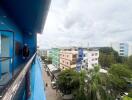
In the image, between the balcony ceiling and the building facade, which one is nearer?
the balcony ceiling

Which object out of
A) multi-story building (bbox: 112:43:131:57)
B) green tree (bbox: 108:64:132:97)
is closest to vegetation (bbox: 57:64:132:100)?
green tree (bbox: 108:64:132:97)

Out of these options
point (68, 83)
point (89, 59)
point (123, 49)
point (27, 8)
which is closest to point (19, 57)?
point (27, 8)

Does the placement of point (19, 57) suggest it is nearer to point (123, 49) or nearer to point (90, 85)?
point (90, 85)

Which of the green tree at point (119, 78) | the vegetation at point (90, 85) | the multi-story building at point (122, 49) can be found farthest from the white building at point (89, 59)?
the multi-story building at point (122, 49)

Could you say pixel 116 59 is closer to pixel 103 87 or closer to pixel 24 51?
pixel 103 87

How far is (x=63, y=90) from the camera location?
13.2m

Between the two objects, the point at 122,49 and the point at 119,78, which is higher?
the point at 122,49

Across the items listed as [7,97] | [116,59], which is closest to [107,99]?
[7,97]

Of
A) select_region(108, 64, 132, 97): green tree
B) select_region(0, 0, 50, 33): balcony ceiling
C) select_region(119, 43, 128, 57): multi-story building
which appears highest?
select_region(0, 0, 50, 33): balcony ceiling

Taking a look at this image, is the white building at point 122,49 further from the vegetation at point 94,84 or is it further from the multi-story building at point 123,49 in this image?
the vegetation at point 94,84

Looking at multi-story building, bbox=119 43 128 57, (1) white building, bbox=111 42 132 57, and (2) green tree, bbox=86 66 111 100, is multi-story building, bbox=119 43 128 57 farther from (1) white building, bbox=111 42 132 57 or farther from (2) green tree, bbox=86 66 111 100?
(2) green tree, bbox=86 66 111 100

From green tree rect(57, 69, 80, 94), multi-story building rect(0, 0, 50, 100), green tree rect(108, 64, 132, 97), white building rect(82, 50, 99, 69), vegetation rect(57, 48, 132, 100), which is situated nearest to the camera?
multi-story building rect(0, 0, 50, 100)

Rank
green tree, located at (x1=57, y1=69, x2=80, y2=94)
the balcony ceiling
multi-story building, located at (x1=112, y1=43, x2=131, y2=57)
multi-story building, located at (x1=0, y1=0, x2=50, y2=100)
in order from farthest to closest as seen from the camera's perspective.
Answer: multi-story building, located at (x1=112, y1=43, x2=131, y2=57) → green tree, located at (x1=57, y1=69, x2=80, y2=94) → the balcony ceiling → multi-story building, located at (x1=0, y1=0, x2=50, y2=100)

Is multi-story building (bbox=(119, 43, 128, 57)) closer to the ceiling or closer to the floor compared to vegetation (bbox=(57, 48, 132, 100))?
closer to the ceiling
